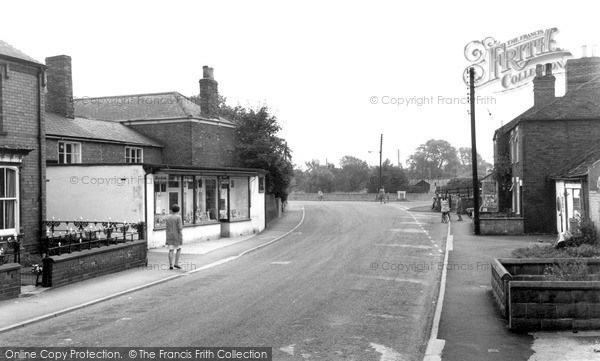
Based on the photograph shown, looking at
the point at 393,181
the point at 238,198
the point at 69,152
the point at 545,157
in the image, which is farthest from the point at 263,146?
the point at 393,181

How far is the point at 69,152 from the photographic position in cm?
2478

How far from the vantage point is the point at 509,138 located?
32938mm

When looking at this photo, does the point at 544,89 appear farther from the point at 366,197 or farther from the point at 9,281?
the point at 366,197

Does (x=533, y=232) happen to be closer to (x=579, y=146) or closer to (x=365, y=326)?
(x=579, y=146)

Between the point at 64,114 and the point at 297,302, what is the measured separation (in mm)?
→ 20214

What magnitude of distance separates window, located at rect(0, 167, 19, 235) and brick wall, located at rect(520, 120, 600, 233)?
867 inches

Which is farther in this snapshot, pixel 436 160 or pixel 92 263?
pixel 436 160

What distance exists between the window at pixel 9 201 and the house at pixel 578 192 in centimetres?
1794

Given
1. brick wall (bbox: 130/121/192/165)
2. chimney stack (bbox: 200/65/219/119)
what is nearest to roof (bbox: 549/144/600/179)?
brick wall (bbox: 130/121/192/165)

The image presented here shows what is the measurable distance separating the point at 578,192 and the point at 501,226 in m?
6.13

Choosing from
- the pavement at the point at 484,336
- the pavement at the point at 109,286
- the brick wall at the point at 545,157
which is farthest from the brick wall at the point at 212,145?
the pavement at the point at 484,336

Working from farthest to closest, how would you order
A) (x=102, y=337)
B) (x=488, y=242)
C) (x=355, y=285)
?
1. (x=488, y=242)
2. (x=355, y=285)
3. (x=102, y=337)

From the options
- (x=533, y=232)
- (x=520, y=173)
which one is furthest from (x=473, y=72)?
(x=533, y=232)

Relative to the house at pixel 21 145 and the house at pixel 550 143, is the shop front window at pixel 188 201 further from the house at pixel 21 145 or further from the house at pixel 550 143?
the house at pixel 550 143
